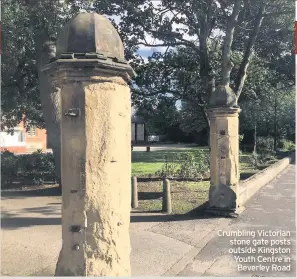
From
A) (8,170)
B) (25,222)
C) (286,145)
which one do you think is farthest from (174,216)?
(286,145)

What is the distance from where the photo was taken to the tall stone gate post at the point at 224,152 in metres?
8.79

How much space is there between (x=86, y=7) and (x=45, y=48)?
6.38 feet

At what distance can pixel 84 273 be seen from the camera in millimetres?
3645

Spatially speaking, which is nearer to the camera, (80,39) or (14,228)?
(80,39)

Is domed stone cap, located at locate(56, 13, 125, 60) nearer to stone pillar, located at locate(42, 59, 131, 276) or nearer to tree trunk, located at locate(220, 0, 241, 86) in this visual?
stone pillar, located at locate(42, 59, 131, 276)

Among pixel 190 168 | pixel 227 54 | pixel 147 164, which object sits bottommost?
pixel 147 164

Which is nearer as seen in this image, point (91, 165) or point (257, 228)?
point (91, 165)

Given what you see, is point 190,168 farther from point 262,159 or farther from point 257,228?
point 262,159

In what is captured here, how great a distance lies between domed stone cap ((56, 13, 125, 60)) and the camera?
3.55 m

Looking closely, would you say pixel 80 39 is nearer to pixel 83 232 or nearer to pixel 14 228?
pixel 83 232

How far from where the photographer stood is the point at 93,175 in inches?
142

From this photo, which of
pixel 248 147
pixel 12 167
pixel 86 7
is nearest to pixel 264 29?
pixel 86 7

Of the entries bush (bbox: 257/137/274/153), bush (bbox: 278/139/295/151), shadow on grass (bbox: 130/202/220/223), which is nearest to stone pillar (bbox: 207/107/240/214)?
shadow on grass (bbox: 130/202/220/223)

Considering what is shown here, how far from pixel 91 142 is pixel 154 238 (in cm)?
379
